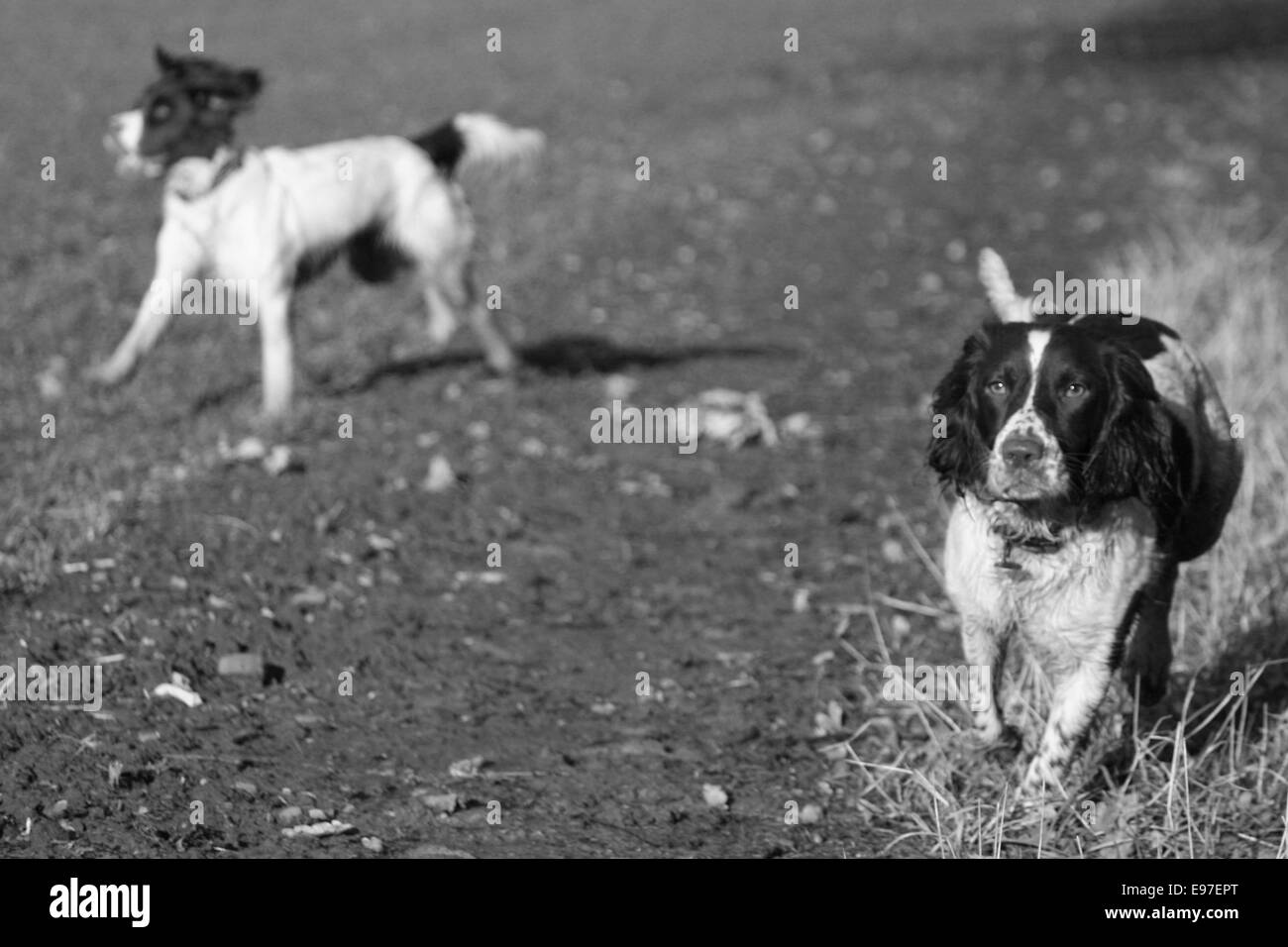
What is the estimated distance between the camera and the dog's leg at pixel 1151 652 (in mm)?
4965

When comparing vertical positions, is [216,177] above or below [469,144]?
below

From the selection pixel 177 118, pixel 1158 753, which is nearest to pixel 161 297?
pixel 177 118

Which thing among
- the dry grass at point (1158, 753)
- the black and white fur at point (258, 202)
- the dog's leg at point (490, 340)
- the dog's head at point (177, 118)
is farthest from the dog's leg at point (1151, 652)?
the dog's head at point (177, 118)

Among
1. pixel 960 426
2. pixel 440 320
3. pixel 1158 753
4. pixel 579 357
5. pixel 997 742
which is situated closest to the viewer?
pixel 960 426

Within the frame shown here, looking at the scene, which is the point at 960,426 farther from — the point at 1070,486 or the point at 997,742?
the point at 997,742

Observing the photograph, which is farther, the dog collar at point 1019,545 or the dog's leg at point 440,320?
the dog's leg at point 440,320

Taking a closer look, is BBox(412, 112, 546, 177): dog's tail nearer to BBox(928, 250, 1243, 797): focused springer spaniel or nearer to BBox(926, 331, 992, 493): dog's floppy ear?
BBox(928, 250, 1243, 797): focused springer spaniel

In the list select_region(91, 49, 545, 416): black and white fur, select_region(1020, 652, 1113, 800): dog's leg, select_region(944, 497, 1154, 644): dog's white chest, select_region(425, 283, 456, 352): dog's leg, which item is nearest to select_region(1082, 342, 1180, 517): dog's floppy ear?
select_region(944, 497, 1154, 644): dog's white chest

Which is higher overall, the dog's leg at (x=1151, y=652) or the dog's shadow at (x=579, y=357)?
the dog's shadow at (x=579, y=357)

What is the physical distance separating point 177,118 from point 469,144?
1478 mm

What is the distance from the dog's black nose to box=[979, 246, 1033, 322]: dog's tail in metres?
0.82

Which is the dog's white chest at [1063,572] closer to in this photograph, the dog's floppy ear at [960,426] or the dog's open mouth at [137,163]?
the dog's floppy ear at [960,426]

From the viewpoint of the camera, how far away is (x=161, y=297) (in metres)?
7.67
